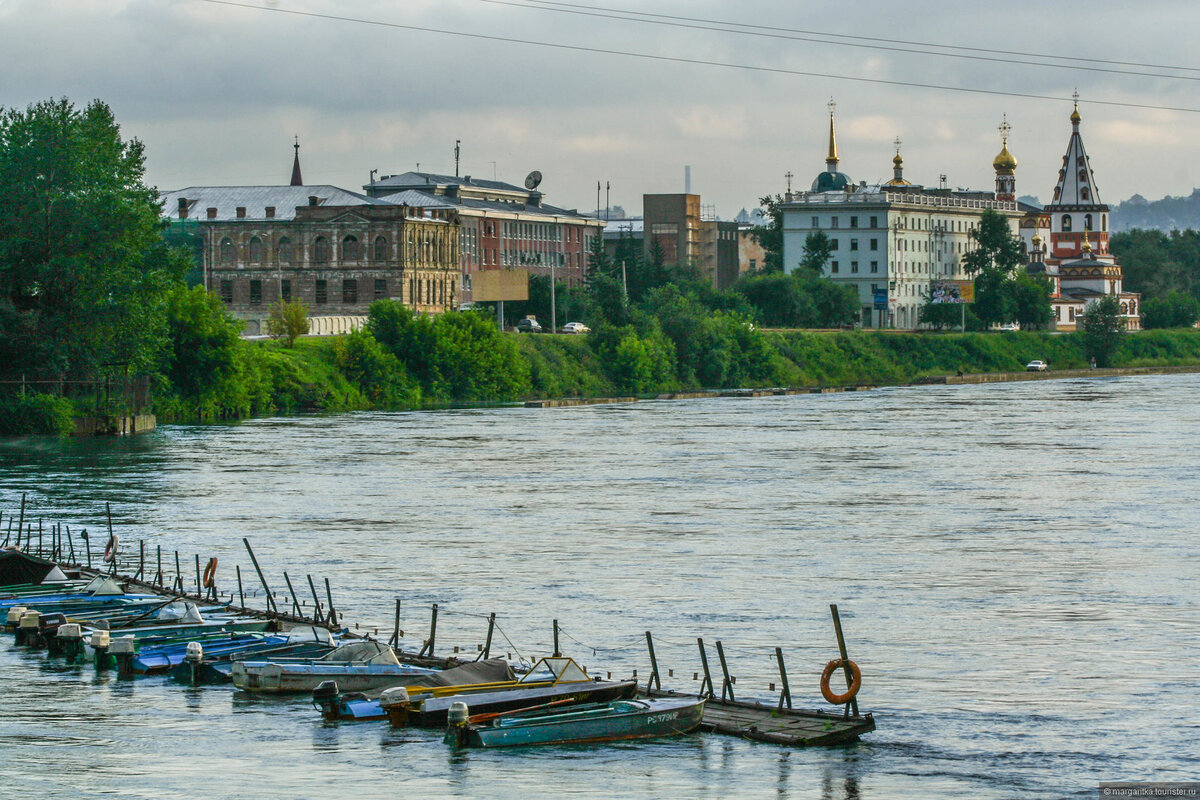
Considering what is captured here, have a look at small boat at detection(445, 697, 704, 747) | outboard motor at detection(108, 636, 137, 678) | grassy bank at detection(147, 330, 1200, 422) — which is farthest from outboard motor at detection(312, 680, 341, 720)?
A: grassy bank at detection(147, 330, 1200, 422)

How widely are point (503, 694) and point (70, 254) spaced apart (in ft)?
227

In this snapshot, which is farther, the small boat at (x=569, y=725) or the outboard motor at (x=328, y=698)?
the outboard motor at (x=328, y=698)

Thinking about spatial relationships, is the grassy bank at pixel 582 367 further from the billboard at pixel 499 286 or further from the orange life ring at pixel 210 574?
the orange life ring at pixel 210 574

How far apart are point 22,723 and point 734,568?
20292 millimetres

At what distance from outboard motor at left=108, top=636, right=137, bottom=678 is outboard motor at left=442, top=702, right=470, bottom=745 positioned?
25.6 feet

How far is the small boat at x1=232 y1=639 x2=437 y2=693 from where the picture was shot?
30531 millimetres

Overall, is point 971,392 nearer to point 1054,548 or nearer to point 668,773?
point 1054,548

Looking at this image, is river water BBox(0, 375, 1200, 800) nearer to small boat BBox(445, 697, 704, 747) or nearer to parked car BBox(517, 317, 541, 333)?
small boat BBox(445, 697, 704, 747)

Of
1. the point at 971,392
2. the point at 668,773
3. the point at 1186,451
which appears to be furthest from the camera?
the point at 971,392

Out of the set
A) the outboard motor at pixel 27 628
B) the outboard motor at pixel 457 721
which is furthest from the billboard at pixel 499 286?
the outboard motor at pixel 457 721

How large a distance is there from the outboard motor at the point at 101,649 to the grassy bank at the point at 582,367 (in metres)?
71.3

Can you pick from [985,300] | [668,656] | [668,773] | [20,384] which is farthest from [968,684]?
[985,300]

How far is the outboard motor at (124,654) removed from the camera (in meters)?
32.8

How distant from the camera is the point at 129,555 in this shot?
47094 millimetres
